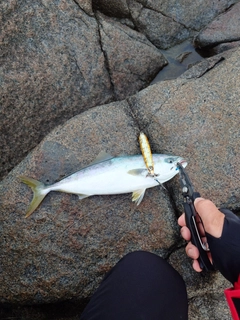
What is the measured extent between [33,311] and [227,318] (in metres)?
2.12

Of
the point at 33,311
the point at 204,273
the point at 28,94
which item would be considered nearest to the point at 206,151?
the point at 204,273

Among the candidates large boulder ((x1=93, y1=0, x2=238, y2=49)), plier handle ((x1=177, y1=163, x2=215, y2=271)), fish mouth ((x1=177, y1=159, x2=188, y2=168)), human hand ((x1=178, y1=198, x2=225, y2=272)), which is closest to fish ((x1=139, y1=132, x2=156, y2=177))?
fish mouth ((x1=177, y1=159, x2=188, y2=168))

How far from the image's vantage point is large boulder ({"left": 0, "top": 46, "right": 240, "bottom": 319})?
3.65 metres

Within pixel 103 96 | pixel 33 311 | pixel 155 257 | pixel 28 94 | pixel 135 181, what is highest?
pixel 28 94

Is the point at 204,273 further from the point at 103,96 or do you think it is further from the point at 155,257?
the point at 103,96

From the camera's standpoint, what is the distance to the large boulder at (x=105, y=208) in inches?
144

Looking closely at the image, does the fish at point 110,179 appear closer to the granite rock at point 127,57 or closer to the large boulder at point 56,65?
the large boulder at point 56,65

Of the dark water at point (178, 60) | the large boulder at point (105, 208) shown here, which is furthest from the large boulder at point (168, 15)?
the large boulder at point (105, 208)

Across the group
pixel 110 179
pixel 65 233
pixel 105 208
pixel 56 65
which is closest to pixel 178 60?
pixel 56 65

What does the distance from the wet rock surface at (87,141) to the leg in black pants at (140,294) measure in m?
0.72

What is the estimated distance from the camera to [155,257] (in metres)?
3.04

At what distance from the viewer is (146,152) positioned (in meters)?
3.65

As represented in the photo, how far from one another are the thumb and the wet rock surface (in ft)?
3.00

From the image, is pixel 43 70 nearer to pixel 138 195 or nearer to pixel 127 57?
pixel 127 57
